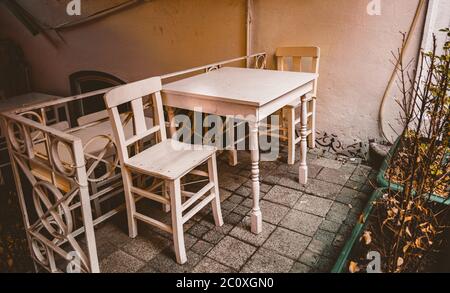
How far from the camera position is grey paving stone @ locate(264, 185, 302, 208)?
3.35 meters

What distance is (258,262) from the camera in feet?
8.50

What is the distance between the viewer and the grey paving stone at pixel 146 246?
8.84 feet

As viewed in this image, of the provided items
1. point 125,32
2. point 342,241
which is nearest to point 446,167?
point 342,241

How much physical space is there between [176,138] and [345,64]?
2.12m

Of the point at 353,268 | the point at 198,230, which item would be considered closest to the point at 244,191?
the point at 198,230

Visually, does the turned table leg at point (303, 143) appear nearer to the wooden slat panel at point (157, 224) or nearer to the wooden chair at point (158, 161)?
the wooden chair at point (158, 161)

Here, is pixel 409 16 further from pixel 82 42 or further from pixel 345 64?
pixel 82 42

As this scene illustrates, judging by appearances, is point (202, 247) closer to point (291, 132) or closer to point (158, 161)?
point (158, 161)

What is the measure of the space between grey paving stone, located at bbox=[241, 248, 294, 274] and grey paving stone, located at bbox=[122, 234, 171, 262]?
0.68 m

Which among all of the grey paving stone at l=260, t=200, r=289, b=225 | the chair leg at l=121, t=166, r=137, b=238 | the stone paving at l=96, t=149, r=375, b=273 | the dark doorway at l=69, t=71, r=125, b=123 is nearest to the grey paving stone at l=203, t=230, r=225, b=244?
the stone paving at l=96, t=149, r=375, b=273

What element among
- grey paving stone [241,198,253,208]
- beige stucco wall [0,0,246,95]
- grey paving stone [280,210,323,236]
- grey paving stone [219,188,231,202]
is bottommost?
grey paving stone [280,210,323,236]

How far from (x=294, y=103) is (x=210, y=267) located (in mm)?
2047

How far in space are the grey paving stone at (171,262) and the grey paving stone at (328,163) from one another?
1.99 m

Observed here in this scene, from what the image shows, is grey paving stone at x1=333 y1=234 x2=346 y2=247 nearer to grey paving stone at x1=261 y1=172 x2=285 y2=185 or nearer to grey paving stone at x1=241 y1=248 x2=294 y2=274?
grey paving stone at x1=241 y1=248 x2=294 y2=274
